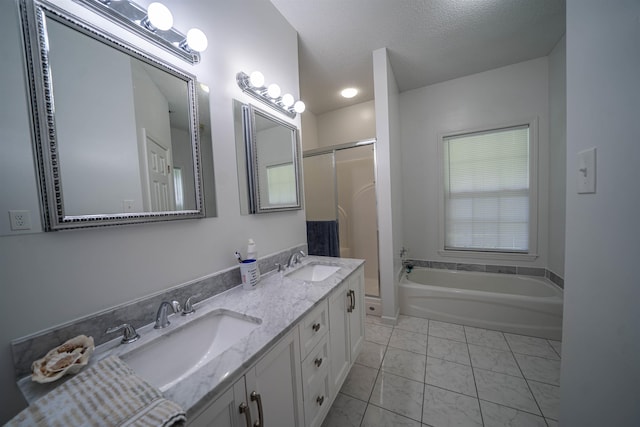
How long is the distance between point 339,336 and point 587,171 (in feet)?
4.19

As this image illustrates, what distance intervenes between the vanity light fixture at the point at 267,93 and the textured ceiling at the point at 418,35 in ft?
2.22

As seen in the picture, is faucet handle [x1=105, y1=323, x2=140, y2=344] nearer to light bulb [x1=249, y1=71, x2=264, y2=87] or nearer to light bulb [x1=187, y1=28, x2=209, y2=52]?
light bulb [x1=187, y1=28, x2=209, y2=52]

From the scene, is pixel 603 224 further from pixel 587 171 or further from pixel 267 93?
pixel 267 93

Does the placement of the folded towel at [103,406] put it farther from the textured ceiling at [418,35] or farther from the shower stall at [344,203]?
the textured ceiling at [418,35]

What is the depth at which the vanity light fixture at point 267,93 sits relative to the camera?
4.24 ft

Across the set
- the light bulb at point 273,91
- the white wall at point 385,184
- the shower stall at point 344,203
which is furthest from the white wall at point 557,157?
the light bulb at point 273,91

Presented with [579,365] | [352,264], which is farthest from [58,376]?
[579,365]

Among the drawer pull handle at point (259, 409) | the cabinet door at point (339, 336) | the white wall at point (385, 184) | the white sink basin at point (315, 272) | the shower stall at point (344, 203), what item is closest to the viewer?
the drawer pull handle at point (259, 409)

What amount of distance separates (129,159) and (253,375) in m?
0.87

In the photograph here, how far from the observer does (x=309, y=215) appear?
251 cm

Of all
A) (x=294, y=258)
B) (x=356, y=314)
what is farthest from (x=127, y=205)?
(x=356, y=314)

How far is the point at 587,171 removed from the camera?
633mm

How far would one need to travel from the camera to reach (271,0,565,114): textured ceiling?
160 centimetres

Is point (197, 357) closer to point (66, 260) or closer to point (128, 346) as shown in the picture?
point (128, 346)
